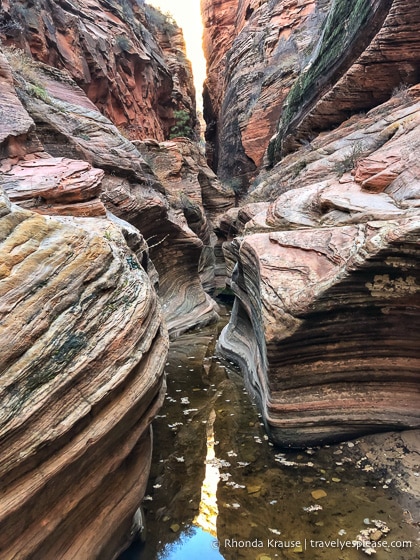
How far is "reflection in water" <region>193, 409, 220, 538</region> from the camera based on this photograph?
4208 mm

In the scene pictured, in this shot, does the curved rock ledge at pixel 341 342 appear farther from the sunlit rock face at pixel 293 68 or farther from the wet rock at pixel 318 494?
the sunlit rock face at pixel 293 68

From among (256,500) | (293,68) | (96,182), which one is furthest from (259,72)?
(256,500)

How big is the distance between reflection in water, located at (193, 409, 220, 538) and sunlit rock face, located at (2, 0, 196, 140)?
13827mm

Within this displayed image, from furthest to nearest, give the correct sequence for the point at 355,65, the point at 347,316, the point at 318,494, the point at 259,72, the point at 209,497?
the point at 259,72 → the point at 355,65 → the point at 347,316 → the point at 209,497 → the point at 318,494

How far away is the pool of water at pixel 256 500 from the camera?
3781mm

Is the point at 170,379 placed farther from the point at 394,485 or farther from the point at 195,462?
the point at 394,485

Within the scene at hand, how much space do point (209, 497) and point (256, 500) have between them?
0.59 meters

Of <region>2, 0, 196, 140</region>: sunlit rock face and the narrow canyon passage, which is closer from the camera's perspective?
the narrow canyon passage

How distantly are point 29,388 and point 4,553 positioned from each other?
1.08 m

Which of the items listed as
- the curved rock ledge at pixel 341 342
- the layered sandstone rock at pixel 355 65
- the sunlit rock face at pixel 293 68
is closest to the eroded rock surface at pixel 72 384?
the curved rock ledge at pixel 341 342

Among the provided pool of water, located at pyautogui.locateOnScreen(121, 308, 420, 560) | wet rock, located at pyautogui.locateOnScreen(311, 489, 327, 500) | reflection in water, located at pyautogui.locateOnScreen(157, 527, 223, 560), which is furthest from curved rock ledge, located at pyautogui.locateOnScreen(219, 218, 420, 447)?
reflection in water, located at pyautogui.locateOnScreen(157, 527, 223, 560)

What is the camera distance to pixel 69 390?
3035 millimetres

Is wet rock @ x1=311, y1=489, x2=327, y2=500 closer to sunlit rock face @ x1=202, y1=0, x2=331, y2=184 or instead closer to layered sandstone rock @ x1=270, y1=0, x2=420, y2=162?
layered sandstone rock @ x1=270, y1=0, x2=420, y2=162

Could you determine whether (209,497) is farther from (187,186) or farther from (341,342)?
(187,186)
